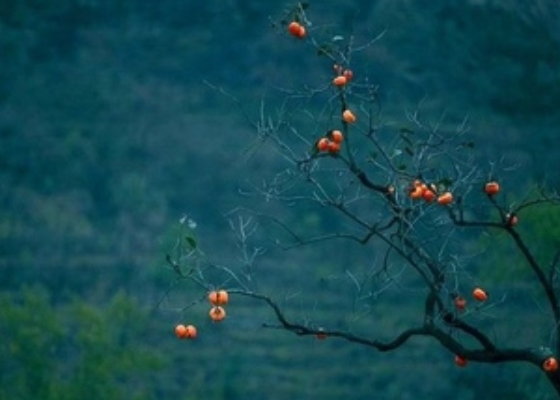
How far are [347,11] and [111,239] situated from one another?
1.07 meters

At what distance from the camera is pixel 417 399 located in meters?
4.96

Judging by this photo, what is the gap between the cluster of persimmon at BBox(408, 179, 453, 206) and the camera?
393 centimetres

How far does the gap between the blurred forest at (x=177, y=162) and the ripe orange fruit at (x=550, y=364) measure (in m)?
1.11

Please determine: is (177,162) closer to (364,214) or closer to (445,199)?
(364,214)

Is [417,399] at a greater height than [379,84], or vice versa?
[379,84]

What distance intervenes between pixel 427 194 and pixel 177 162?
1.27 metres

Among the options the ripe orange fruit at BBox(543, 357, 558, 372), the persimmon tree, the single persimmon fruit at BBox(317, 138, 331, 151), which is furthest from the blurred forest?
the ripe orange fruit at BBox(543, 357, 558, 372)

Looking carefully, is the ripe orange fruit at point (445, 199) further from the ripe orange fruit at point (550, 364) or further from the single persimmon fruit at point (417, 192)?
the ripe orange fruit at point (550, 364)

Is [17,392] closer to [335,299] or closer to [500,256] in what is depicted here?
[335,299]

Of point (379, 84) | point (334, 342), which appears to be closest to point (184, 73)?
point (379, 84)

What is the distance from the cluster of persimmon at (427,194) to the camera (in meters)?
3.93

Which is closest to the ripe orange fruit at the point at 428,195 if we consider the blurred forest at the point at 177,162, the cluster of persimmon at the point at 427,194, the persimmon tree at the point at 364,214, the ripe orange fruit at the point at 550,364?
the cluster of persimmon at the point at 427,194

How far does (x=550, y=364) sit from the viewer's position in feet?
12.7

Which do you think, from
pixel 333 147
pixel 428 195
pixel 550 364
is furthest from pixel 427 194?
pixel 550 364
